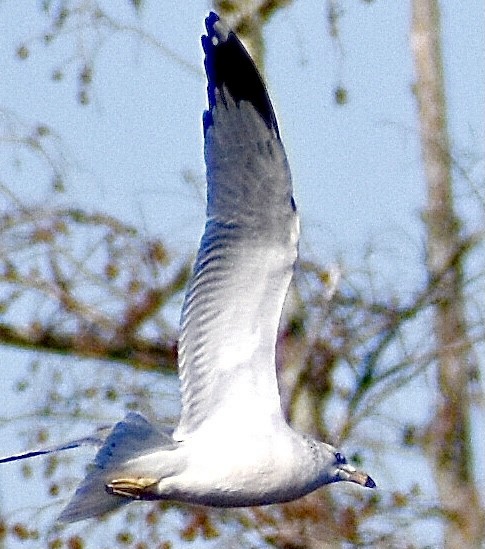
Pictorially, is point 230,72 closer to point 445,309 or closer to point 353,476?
point 353,476

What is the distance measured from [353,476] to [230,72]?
1051 mm

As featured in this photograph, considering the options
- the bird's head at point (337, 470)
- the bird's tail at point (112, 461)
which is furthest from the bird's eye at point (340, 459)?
the bird's tail at point (112, 461)

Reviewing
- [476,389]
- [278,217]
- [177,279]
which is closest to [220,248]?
[278,217]

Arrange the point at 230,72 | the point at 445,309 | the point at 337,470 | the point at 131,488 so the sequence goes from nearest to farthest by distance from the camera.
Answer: the point at 131,488 < the point at 230,72 < the point at 337,470 < the point at 445,309

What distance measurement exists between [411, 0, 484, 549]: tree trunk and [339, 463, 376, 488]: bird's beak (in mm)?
1767

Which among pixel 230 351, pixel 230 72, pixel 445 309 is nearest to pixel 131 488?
pixel 230 351

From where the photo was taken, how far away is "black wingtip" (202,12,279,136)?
5020 mm

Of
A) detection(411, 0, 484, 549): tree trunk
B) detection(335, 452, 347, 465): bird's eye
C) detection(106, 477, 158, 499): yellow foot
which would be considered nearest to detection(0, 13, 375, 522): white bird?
detection(106, 477, 158, 499): yellow foot

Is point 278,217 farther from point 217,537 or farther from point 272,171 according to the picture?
point 217,537

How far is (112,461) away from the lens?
4938 mm

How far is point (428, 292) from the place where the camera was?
7.13 m

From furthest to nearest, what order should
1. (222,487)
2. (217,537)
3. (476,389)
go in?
1. (476,389)
2. (217,537)
3. (222,487)

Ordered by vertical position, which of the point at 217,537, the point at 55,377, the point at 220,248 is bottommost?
the point at 217,537

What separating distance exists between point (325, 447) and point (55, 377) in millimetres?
1776
